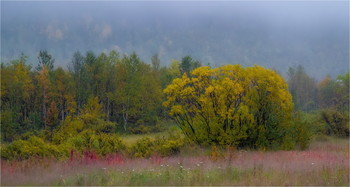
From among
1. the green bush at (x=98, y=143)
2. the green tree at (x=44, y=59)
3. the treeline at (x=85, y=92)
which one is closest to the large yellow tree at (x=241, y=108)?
the green bush at (x=98, y=143)

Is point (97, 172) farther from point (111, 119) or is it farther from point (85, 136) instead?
point (111, 119)

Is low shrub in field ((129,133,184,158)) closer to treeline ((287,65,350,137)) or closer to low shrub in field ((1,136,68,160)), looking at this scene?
low shrub in field ((1,136,68,160))

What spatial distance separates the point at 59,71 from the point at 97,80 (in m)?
5.91

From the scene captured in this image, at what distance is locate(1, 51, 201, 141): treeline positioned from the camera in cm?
3905

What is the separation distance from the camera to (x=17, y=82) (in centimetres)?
3847

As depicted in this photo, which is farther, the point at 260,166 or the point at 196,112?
the point at 196,112

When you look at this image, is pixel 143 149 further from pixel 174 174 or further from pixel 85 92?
pixel 85 92

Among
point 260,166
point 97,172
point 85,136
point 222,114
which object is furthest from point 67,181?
point 222,114

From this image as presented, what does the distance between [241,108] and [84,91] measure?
101ft

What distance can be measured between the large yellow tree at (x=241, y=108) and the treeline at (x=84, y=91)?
23.0 meters

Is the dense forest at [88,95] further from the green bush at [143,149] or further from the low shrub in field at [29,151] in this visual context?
the low shrub in field at [29,151]

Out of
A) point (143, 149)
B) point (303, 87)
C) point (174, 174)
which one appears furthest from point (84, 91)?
point (303, 87)

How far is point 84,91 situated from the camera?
44.7m

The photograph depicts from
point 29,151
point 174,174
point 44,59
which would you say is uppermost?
point 44,59
